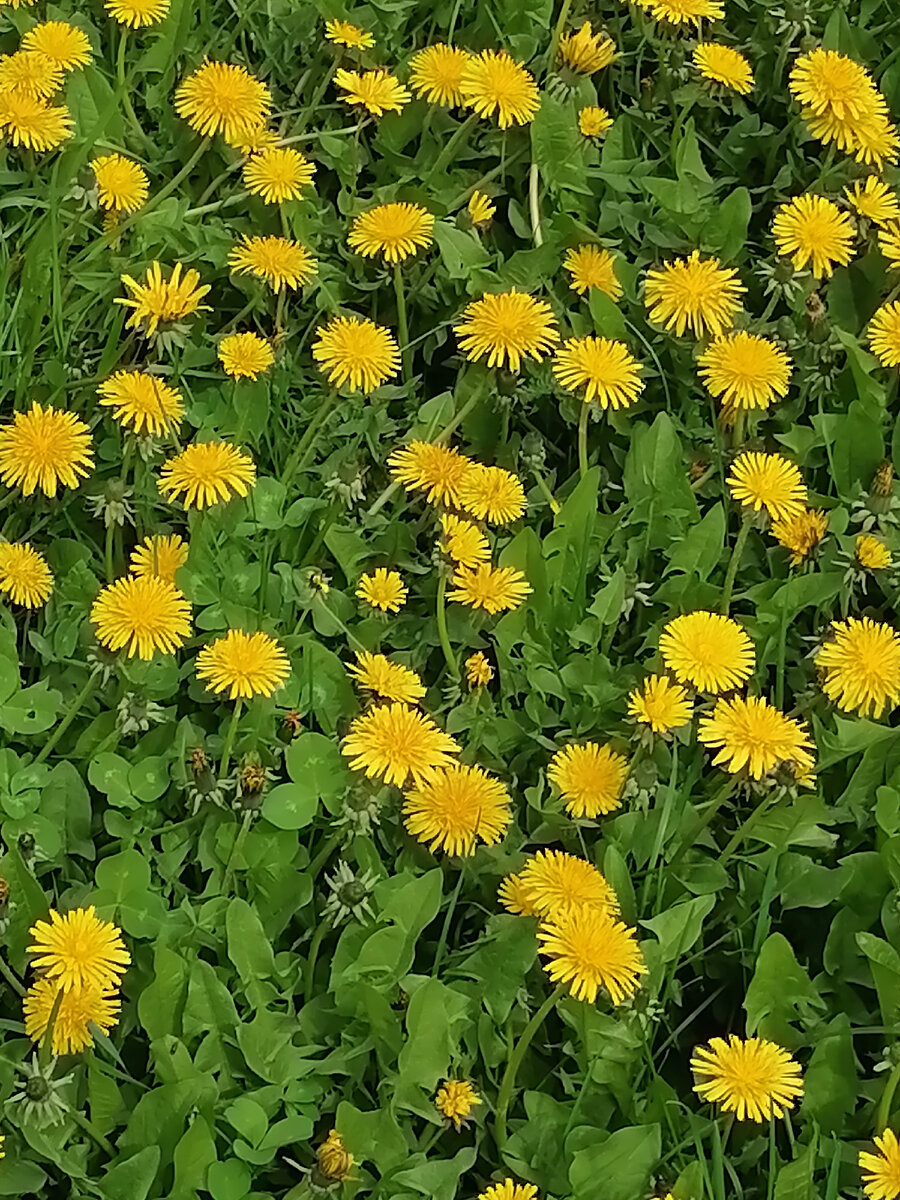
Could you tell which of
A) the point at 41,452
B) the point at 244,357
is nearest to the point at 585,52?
the point at 244,357

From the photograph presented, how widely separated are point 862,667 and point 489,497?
0.44 meters

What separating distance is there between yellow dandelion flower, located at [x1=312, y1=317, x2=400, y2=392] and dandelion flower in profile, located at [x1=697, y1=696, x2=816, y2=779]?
0.57 meters

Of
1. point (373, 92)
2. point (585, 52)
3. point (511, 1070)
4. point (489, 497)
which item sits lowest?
point (511, 1070)

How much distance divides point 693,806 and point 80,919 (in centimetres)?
61

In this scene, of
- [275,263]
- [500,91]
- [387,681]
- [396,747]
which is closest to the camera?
[396,747]

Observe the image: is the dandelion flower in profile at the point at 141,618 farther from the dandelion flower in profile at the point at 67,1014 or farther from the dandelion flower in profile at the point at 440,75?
the dandelion flower in profile at the point at 440,75

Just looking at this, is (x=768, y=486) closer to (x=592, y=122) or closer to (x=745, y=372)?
(x=745, y=372)

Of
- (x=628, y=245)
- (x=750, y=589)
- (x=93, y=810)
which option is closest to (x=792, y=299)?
(x=628, y=245)

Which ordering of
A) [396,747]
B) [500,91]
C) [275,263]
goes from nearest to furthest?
[396,747]
[275,263]
[500,91]

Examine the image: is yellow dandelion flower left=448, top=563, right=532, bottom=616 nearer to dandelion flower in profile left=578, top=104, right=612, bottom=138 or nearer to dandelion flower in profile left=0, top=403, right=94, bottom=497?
dandelion flower in profile left=0, top=403, right=94, bottom=497

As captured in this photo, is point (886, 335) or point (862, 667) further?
point (886, 335)

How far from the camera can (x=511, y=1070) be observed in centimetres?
129

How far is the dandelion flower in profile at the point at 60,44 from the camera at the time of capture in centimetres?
180

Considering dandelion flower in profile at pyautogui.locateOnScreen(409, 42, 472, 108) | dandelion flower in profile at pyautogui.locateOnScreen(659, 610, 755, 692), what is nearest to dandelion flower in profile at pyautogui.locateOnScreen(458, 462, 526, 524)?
dandelion flower in profile at pyautogui.locateOnScreen(659, 610, 755, 692)
